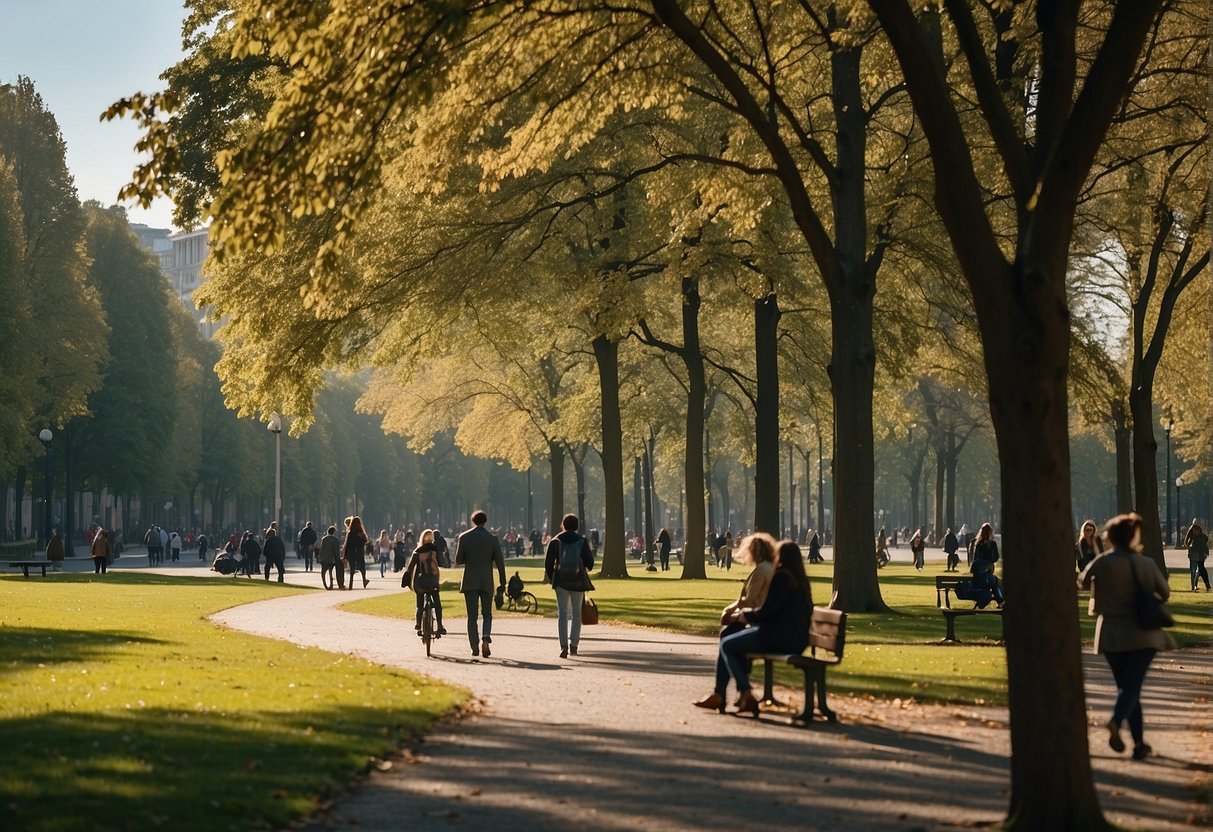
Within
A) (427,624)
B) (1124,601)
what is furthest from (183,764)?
(427,624)

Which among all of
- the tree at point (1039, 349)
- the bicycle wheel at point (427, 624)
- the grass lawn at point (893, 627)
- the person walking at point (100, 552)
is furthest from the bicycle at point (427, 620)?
the person walking at point (100, 552)

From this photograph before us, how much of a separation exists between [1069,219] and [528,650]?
13.4m

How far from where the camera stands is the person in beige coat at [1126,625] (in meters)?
11.4

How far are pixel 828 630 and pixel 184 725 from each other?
5387 mm

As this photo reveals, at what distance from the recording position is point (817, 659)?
13602 mm

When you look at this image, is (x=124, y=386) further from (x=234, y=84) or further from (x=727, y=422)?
(x=234, y=84)

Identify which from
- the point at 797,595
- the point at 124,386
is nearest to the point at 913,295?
the point at 797,595

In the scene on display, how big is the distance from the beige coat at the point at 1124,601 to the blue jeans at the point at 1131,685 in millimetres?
64

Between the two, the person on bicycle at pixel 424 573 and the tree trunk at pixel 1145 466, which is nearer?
the person on bicycle at pixel 424 573

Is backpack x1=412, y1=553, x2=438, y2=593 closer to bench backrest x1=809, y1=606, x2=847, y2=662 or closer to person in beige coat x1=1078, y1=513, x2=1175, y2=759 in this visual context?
bench backrest x1=809, y1=606, x2=847, y2=662

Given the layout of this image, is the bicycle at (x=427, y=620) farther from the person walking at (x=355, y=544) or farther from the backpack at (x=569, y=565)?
the person walking at (x=355, y=544)

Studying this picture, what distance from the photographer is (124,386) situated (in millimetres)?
74625

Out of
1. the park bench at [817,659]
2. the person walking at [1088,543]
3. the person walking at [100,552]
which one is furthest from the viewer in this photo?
the person walking at [100,552]

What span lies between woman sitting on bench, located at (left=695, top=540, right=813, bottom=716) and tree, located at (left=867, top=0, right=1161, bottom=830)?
16.1 feet
